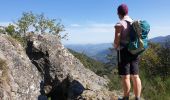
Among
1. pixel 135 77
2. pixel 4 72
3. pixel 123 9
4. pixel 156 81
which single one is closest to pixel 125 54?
pixel 135 77

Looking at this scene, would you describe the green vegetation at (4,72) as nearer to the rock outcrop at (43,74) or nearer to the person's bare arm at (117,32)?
Answer: the rock outcrop at (43,74)

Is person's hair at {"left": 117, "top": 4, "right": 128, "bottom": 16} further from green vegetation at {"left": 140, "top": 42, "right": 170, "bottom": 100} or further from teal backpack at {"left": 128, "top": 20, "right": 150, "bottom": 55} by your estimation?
green vegetation at {"left": 140, "top": 42, "right": 170, "bottom": 100}

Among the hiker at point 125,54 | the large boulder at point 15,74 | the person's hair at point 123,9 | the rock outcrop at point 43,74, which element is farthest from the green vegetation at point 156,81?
the large boulder at point 15,74

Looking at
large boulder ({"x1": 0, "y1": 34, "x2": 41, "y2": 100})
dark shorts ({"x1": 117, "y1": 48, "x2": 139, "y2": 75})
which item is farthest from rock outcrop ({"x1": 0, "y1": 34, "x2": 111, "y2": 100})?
dark shorts ({"x1": 117, "y1": 48, "x2": 139, "y2": 75})

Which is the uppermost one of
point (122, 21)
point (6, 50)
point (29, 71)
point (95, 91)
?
point (122, 21)

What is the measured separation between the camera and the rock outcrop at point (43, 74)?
8.80 m

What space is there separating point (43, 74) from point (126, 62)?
9.73 ft

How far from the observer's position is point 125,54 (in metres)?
8.34

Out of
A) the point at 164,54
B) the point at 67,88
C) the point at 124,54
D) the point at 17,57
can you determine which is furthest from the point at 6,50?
the point at 164,54

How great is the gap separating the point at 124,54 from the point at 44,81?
2962mm

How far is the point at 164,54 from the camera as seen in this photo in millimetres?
16172

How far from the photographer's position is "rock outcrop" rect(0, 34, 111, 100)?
880cm

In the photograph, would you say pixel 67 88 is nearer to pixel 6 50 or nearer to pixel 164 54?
pixel 6 50

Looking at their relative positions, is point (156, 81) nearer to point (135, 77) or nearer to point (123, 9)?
point (135, 77)
